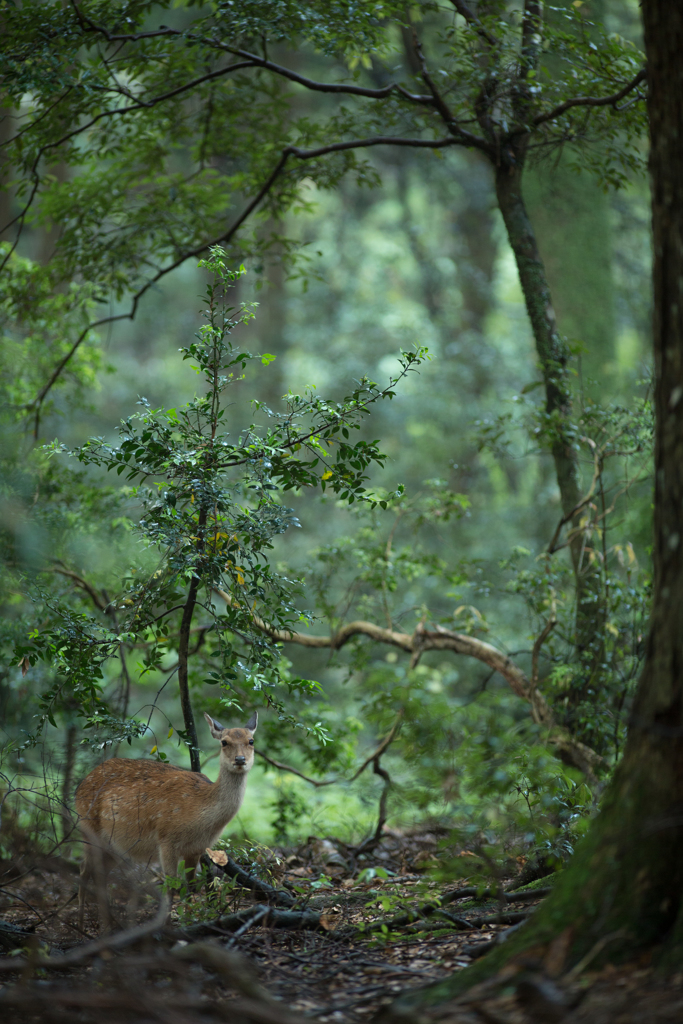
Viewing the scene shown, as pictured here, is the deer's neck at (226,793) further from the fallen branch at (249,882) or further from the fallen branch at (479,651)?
the fallen branch at (479,651)

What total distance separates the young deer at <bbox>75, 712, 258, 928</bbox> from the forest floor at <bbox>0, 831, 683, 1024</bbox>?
227mm

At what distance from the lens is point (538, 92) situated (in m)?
6.48

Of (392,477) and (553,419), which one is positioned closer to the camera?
(553,419)

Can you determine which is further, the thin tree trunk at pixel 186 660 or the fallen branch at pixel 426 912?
the thin tree trunk at pixel 186 660

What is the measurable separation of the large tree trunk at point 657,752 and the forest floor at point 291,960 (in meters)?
0.13

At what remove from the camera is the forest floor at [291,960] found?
247 centimetres

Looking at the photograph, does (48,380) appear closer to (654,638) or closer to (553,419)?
(553,419)

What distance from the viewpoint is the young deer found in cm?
513

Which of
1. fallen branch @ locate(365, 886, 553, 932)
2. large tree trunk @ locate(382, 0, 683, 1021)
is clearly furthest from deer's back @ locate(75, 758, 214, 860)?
large tree trunk @ locate(382, 0, 683, 1021)

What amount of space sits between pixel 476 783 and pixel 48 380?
6155 millimetres

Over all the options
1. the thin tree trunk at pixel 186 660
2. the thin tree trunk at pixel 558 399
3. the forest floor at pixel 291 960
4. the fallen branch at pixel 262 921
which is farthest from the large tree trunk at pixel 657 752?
the thin tree trunk at pixel 558 399

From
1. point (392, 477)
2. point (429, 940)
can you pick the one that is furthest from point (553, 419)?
point (392, 477)

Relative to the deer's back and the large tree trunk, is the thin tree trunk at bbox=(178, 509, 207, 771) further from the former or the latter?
the large tree trunk

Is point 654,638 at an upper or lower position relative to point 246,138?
lower
